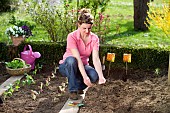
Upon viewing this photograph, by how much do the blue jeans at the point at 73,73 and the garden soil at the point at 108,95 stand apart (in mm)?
205

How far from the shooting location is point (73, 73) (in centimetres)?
443

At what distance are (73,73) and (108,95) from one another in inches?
23.2

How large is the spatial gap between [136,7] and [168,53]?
3.19m

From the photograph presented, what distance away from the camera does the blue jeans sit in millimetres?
4414

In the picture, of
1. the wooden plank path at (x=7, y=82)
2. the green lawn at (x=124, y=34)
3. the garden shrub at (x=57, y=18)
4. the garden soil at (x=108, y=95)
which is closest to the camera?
the garden soil at (x=108, y=95)

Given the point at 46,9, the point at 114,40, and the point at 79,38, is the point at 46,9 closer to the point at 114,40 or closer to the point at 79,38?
the point at 114,40

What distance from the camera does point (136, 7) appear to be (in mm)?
8688

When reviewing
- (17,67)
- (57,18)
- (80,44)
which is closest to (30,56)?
(17,67)

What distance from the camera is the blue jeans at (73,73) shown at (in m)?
4.41

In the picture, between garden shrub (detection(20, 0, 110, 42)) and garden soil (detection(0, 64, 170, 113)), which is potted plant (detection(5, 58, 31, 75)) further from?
garden shrub (detection(20, 0, 110, 42))

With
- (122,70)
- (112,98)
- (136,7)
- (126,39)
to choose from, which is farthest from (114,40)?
(112,98)

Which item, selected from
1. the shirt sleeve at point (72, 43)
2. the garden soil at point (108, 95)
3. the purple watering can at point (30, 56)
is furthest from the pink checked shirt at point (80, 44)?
the purple watering can at point (30, 56)

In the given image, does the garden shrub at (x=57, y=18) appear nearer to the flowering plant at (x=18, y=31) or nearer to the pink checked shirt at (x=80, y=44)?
the flowering plant at (x=18, y=31)

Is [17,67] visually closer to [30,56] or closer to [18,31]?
[30,56]
